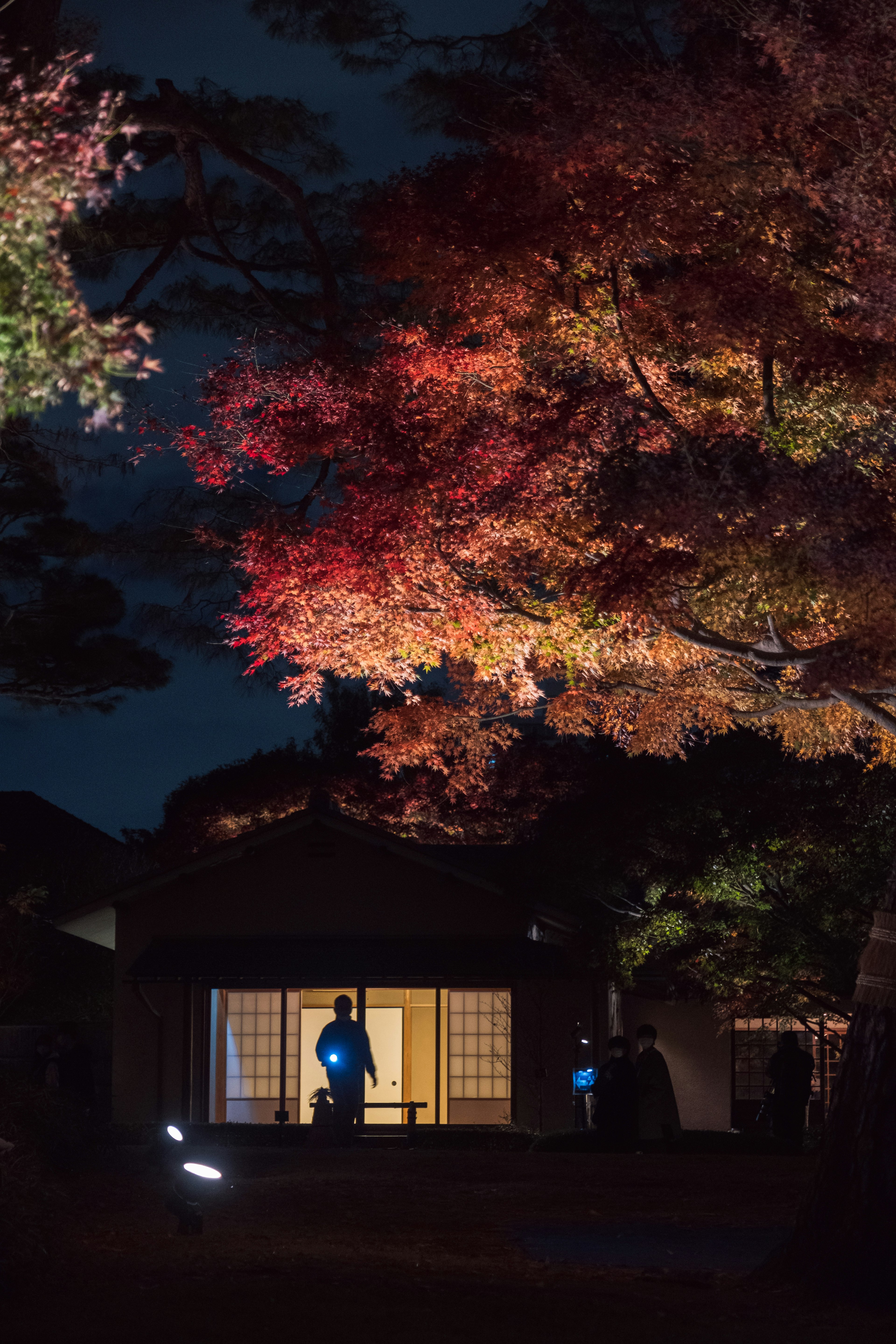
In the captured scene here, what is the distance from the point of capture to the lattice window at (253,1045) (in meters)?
24.8

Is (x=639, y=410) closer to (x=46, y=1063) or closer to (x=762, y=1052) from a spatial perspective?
(x=46, y=1063)

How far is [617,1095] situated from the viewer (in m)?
14.0

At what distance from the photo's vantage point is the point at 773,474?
32.2 ft

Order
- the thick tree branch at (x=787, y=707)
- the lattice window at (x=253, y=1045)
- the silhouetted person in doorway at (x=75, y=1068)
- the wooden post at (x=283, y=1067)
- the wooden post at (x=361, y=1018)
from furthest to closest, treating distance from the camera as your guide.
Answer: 1. the lattice window at (x=253, y=1045)
2. the wooden post at (x=283, y=1067)
3. the wooden post at (x=361, y=1018)
4. the silhouetted person in doorway at (x=75, y=1068)
5. the thick tree branch at (x=787, y=707)

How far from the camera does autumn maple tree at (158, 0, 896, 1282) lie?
9719mm

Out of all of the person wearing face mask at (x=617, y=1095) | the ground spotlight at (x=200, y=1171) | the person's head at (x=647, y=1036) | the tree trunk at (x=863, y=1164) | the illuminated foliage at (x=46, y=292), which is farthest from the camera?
the person wearing face mask at (x=617, y=1095)

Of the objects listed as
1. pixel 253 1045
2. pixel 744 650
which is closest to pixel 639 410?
pixel 744 650

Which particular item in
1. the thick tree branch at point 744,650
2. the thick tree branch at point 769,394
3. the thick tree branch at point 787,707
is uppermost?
the thick tree branch at point 769,394

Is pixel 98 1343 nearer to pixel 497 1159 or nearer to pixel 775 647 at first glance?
pixel 775 647

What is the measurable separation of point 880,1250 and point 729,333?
608cm

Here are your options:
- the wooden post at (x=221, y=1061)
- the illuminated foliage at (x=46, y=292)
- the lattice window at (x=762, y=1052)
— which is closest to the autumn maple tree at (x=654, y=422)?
the illuminated foliage at (x=46, y=292)

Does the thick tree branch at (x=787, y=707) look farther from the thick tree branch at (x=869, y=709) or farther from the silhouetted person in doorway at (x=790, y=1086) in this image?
the silhouetted person in doorway at (x=790, y=1086)

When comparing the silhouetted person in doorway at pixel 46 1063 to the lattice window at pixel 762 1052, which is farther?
the lattice window at pixel 762 1052

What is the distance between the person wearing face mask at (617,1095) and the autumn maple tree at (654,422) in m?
3.31
